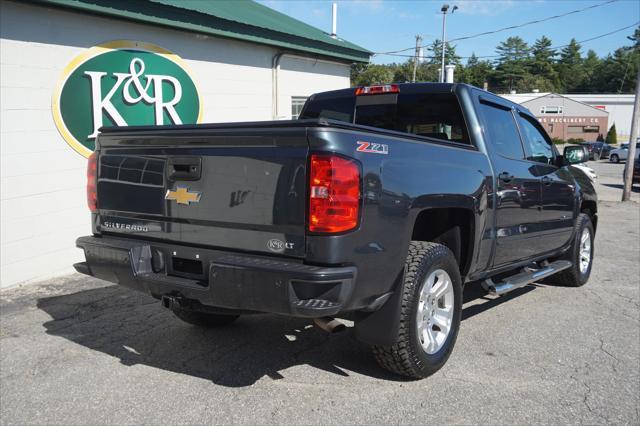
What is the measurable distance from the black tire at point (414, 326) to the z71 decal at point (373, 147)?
0.74 m

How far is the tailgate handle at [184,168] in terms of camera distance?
3262 millimetres

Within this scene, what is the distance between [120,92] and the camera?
7184mm

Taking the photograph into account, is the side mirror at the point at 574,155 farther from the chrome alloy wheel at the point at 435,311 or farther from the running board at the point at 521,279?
the chrome alloy wheel at the point at 435,311

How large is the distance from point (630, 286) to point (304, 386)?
14.9 ft

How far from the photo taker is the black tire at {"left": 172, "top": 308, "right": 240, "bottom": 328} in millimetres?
4429

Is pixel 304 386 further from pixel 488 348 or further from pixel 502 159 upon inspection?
pixel 502 159

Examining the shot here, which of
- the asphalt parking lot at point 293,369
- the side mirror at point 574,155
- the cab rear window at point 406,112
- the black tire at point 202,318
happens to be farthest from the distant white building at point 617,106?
the black tire at point 202,318

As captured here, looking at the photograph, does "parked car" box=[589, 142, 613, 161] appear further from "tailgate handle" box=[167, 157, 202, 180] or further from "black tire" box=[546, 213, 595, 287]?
"tailgate handle" box=[167, 157, 202, 180]

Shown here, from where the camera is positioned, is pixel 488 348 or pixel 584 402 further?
pixel 488 348

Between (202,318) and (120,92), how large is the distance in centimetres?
401

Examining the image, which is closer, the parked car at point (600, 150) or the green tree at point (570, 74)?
the parked car at point (600, 150)

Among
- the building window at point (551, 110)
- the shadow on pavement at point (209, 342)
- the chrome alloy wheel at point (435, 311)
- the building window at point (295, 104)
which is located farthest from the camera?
the building window at point (551, 110)

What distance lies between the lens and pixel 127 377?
12.3 ft

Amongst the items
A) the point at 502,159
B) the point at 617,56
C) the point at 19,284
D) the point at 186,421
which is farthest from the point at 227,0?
the point at 617,56
